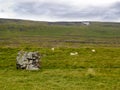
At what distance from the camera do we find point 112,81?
32031 mm

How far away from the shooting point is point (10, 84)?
29891mm

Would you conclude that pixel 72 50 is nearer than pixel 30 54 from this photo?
No

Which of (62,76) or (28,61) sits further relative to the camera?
(28,61)

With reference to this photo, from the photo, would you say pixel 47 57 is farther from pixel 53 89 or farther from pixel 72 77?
pixel 53 89

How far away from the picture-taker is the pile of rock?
40.8m

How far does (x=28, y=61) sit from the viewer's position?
4109 cm

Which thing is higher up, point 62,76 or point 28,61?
point 28,61

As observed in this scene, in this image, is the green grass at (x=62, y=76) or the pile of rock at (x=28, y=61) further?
the pile of rock at (x=28, y=61)

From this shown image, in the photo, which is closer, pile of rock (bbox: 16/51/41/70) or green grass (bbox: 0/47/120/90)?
green grass (bbox: 0/47/120/90)

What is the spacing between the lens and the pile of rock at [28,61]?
4075 cm

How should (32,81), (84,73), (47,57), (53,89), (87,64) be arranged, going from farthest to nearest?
(47,57) → (87,64) → (84,73) → (32,81) → (53,89)

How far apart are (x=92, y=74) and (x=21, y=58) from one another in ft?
36.6

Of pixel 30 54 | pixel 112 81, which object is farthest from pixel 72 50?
pixel 112 81

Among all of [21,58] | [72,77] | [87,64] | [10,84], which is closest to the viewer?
[10,84]
